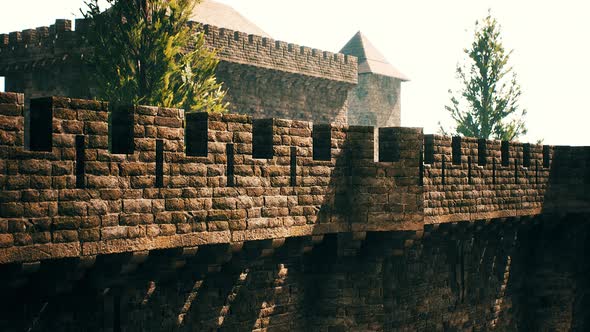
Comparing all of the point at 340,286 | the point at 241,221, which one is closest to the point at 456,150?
the point at 340,286

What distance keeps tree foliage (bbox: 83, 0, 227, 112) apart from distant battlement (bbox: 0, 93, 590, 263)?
435 inches

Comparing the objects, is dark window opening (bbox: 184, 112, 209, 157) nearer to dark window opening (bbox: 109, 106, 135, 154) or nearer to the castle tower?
dark window opening (bbox: 109, 106, 135, 154)

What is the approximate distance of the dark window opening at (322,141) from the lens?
1058cm

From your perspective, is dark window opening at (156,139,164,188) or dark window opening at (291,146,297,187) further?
dark window opening at (291,146,297,187)

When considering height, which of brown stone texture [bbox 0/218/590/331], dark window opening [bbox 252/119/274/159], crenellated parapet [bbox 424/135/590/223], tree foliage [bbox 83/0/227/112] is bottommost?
brown stone texture [bbox 0/218/590/331]

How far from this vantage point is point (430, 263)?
13.8m

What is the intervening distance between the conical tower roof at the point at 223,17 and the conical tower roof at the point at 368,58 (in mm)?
11347

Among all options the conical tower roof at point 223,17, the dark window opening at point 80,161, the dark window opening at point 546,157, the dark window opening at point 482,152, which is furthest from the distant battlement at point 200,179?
Answer: the conical tower roof at point 223,17

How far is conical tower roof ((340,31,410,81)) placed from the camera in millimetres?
46125

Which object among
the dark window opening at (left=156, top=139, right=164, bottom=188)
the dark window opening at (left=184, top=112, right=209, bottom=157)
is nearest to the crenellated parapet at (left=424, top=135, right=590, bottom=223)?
the dark window opening at (left=184, top=112, right=209, bottom=157)

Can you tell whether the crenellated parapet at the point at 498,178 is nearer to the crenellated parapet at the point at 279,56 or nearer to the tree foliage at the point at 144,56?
the tree foliage at the point at 144,56

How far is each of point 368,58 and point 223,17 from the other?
15.5m

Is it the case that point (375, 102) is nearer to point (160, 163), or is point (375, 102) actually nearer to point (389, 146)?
point (389, 146)

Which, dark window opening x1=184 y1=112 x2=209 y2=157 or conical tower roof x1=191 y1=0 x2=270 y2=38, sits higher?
conical tower roof x1=191 y1=0 x2=270 y2=38
